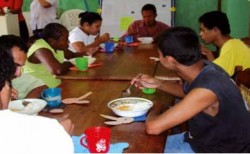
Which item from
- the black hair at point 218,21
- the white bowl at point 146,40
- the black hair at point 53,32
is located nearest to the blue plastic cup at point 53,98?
the black hair at point 53,32

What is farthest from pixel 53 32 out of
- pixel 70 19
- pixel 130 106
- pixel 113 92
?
pixel 70 19

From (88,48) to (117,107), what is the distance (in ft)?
6.11

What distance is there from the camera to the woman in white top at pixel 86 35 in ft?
11.9

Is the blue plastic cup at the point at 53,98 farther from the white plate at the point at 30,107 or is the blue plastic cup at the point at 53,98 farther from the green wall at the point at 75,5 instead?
the green wall at the point at 75,5

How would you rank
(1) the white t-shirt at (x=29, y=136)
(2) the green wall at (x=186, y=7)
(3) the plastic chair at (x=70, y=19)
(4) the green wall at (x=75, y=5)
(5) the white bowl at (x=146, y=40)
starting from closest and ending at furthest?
(1) the white t-shirt at (x=29, y=136) < (5) the white bowl at (x=146, y=40) < (2) the green wall at (x=186, y=7) < (3) the plastic chair at (x=70, y=19) < (4) the green wall at (x=75, y=5)

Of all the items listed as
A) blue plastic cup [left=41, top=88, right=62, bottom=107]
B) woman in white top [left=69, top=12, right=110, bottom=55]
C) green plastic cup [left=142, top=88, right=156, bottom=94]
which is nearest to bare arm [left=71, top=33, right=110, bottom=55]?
woman in white top [left=69, top=12, right=110, bottom=55]

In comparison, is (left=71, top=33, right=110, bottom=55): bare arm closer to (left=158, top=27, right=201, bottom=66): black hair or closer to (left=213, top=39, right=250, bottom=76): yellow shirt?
(left=213, top=39, right=250, bottom=76): yellow shirt

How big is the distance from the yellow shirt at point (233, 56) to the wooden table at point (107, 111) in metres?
0.75

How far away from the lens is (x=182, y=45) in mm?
1533

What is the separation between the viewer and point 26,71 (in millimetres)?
2629

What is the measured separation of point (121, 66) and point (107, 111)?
3.45ft

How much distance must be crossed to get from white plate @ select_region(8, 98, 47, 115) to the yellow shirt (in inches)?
55.5

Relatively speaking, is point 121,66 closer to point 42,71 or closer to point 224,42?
point 42,71

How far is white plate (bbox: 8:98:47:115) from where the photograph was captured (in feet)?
5.47
